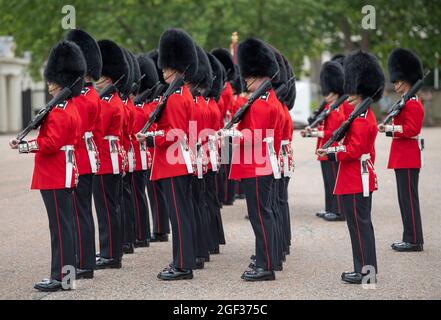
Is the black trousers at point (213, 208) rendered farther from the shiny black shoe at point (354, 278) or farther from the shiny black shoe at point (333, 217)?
the shiny black shoe at point (333, 217)

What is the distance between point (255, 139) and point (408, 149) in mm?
2170

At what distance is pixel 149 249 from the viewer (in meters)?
9.67

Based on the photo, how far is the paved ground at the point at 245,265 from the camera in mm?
7395

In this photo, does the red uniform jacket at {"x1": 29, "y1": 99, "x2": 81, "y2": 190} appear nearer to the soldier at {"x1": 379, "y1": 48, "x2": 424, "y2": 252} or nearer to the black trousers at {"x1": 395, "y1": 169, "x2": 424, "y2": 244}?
the soldier at {"x1": 379, "y1": 48, "x2": 424, "y2": 252}

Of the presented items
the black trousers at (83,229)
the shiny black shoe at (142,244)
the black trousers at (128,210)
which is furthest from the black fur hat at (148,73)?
the black trousers at (83,229)

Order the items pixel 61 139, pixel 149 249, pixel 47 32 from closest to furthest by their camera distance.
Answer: pixel 61 139
pixel 149 249
pixel 47 32

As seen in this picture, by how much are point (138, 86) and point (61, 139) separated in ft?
9.21

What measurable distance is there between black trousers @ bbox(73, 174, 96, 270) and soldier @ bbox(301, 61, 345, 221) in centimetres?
387

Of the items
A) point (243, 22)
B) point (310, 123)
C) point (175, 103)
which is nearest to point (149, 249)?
point (175, 103)

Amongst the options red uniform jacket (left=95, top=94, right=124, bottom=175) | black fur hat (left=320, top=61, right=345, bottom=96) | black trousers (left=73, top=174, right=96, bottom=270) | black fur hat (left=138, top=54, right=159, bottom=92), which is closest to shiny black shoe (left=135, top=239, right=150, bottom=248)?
red uniform jacket (left=95, top=94, right=124, bottom=175)

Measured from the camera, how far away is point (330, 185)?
40.0ft

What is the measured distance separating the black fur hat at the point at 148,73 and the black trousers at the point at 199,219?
2034 mm
